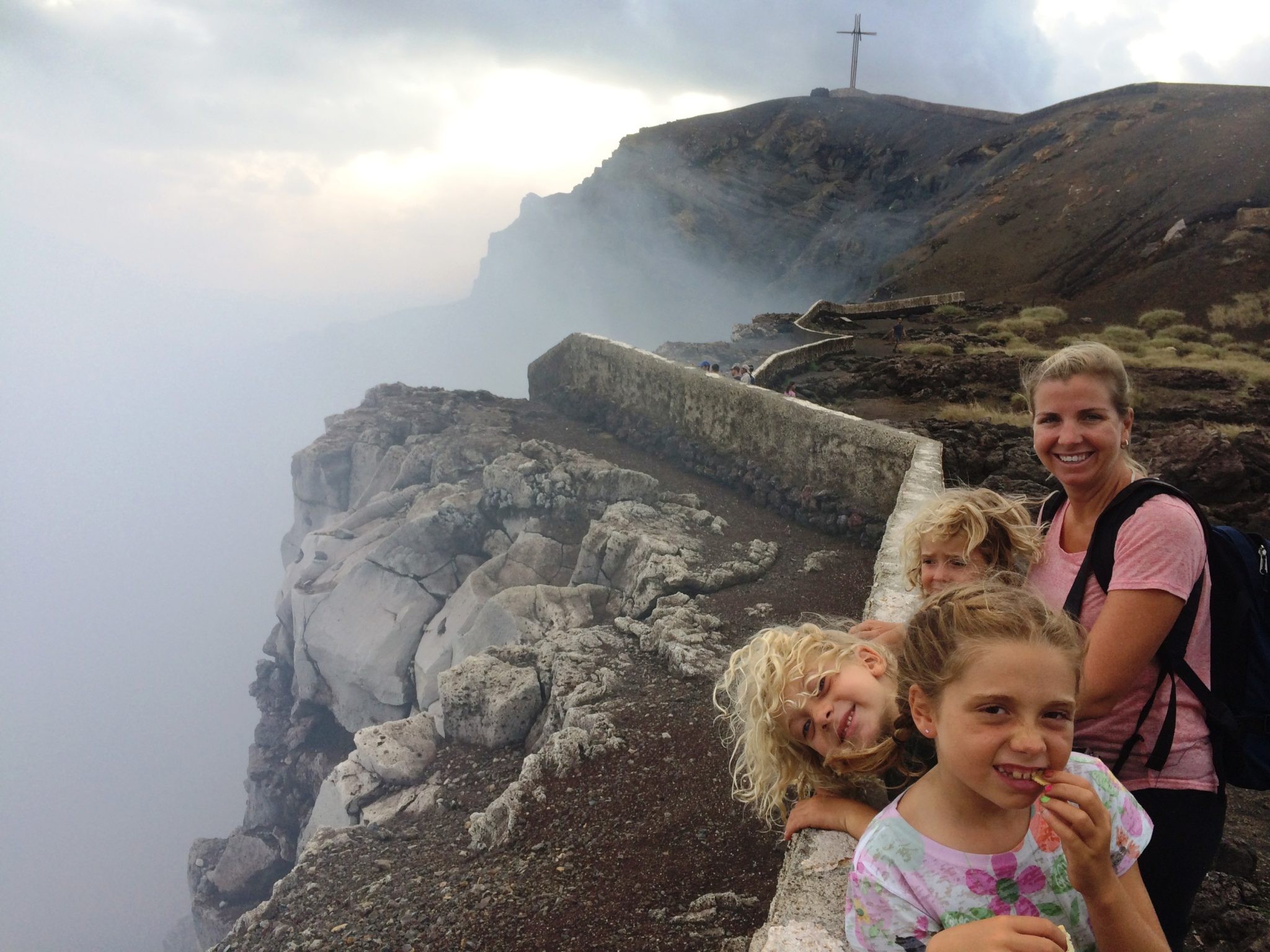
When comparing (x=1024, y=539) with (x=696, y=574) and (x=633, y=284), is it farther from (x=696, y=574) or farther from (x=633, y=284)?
(x=633, y=284)

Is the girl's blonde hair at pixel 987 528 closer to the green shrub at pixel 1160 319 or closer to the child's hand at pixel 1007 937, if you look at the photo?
the child's hand at pixel 1007 937

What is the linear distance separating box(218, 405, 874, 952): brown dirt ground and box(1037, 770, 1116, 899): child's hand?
2.54 m

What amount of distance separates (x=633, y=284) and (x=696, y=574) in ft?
196

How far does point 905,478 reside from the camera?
6566mm

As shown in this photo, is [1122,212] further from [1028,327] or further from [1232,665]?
[1232,665]

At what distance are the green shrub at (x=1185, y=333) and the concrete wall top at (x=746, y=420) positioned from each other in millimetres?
9372

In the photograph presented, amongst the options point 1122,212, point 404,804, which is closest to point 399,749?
point 404,804

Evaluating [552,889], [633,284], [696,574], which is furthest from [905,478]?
[633,284]

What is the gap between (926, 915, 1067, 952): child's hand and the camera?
129 centimetres

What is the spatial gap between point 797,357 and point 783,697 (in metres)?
13.3

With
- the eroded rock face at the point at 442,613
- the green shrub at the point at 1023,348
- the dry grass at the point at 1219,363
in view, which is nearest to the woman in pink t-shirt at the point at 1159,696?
the eroded rock face at the point at 442,613

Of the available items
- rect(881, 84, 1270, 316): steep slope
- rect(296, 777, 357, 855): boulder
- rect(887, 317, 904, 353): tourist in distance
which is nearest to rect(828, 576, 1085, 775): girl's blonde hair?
rect(296, 777, 357, 855): boulder

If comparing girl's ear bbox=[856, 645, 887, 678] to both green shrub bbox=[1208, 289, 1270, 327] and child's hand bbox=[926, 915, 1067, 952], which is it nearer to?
child's hand bbox=[926, 915, 1067, 952]

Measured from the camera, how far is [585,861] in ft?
14.8
